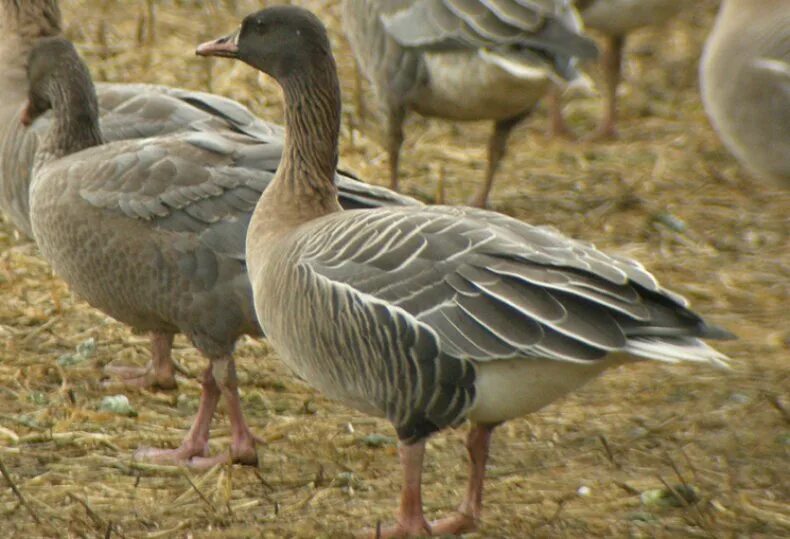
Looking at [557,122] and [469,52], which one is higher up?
[469,52]

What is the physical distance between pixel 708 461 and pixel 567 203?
12.4 ft

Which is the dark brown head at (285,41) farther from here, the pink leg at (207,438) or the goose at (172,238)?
the pink leg at (207,438)

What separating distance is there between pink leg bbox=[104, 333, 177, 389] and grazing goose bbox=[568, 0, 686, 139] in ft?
16.2

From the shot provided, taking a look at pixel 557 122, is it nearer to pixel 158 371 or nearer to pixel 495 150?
pixel 495 150

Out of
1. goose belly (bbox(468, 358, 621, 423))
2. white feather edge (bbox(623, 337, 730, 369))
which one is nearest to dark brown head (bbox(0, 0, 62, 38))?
goose belly (bbox(468, 358, 621, 423))

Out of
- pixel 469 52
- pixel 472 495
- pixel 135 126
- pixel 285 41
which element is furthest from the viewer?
pixel 469 52

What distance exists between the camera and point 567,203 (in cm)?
926

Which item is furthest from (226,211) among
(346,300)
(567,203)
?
(567,203)

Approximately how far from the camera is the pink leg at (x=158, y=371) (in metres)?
6.47

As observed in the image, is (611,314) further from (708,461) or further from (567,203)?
(567,203)

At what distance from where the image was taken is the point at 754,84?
284 inches

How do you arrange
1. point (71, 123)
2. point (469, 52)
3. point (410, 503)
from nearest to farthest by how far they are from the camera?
1. point (410, 503)
2. point (71, 123)
3. point (469, 52)

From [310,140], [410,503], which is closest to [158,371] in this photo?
[310,140]

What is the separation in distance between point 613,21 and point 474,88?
8.14 ft
